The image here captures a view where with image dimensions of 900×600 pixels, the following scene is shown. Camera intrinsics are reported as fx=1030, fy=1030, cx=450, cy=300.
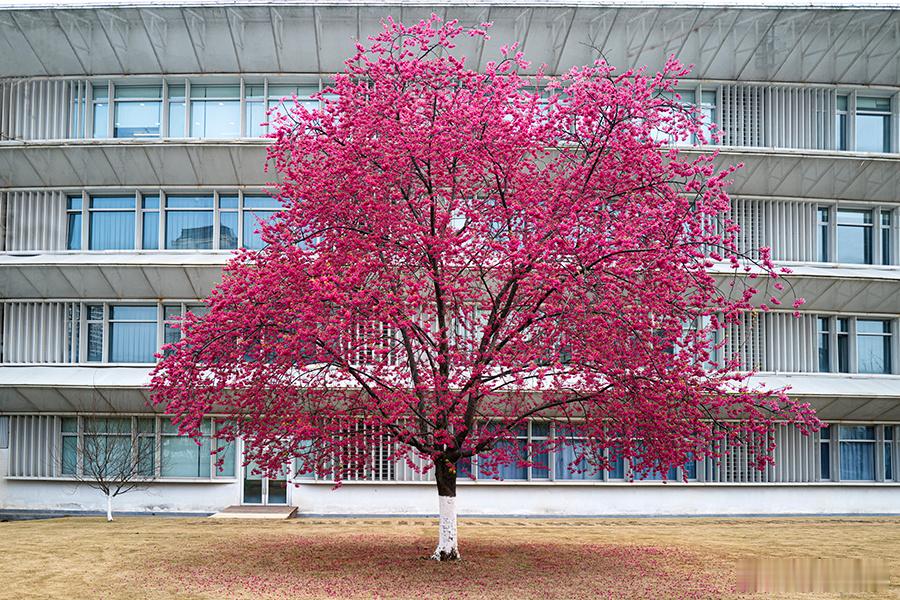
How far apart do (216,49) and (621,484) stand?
17.9 meters

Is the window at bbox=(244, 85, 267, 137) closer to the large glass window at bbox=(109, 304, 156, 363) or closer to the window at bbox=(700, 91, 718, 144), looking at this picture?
the large glass window at bbox=(109, 304, 156, 363)

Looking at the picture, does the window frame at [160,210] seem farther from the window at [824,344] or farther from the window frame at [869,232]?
the window at [824,344]

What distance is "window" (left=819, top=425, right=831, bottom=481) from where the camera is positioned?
32188 mm

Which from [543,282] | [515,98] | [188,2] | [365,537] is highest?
[188,2]

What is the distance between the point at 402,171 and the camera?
60.6 feet

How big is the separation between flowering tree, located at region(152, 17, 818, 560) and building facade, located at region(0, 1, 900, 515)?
1187 centimetres

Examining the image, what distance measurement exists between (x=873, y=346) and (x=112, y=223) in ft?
79.6

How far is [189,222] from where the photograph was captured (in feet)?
104

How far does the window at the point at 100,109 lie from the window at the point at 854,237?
23.2 meters

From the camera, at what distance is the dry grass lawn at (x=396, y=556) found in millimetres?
17203

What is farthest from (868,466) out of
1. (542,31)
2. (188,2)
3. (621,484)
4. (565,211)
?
(188,2)

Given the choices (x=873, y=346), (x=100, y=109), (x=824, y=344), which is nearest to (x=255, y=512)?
(x=100, y=109)

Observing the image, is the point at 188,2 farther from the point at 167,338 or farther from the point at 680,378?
the point at 680,378

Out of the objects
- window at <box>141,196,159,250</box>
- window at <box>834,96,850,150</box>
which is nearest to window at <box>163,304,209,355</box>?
window at <box>141,196,159,250</box>
